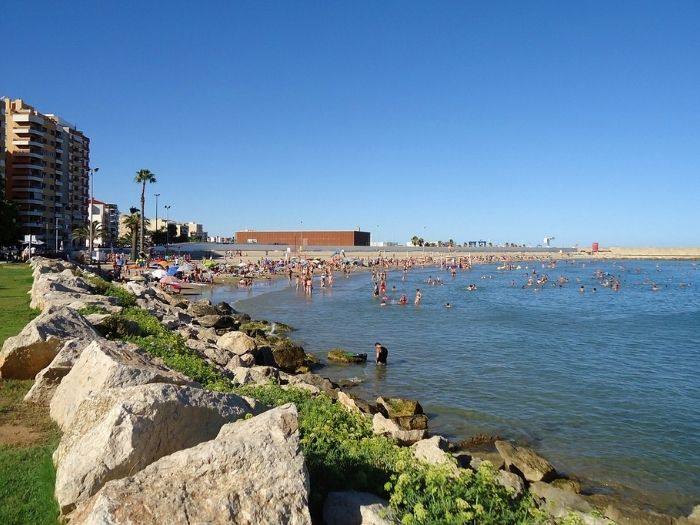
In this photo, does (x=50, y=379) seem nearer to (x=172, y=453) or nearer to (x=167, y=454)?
(x=167, y=454)

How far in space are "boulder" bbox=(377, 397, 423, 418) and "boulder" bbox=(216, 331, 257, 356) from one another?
20.5 ft

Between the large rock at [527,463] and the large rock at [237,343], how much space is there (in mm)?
10260

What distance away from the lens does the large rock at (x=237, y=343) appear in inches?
787

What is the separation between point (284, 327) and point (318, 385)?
47.1ft

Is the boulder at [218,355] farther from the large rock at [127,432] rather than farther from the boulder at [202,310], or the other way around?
the boulder at [202,310]

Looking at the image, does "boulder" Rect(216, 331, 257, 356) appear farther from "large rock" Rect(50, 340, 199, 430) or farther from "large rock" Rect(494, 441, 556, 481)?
"large rock" Rect(50, 340, 199, 430)

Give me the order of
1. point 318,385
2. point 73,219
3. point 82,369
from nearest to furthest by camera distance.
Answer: point 82,369
point 318,385
point 73,219

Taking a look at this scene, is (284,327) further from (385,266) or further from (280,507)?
(385,266)

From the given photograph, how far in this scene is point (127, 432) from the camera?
18.9 ft

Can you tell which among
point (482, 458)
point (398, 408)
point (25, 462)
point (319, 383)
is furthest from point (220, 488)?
point (319, 383)

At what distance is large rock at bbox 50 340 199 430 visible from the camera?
778 cm

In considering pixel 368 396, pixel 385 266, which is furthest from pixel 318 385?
pixel 385 266

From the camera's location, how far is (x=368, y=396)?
58.7ft

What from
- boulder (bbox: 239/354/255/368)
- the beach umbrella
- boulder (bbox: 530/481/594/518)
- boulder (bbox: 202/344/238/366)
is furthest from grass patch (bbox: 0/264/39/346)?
the beach umbrella
